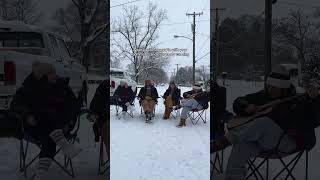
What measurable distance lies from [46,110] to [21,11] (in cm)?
77

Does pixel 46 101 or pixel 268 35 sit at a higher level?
pixel 268 35

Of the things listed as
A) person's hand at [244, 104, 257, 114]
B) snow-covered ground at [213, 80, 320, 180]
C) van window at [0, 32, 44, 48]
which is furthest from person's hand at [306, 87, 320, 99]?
van window at [0, 32, 44, 48]

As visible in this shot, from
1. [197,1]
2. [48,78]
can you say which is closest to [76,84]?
[48,78]

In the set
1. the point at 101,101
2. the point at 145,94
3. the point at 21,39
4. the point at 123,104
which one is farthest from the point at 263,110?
the point at 21,39

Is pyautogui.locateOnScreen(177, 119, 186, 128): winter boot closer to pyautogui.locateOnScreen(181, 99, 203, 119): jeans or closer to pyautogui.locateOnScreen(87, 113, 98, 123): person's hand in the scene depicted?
pyautogui.locateOnScreen(181, 99, 203, 119): jeans

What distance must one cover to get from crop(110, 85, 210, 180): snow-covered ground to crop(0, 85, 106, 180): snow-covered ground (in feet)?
0.88

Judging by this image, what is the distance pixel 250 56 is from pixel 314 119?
66 cm

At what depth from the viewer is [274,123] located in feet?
11.2

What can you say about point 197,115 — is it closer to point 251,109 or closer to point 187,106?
point 187,106

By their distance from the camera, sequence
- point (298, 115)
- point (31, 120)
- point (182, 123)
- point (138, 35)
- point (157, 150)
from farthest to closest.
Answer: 1. point (157, 150)
2. point (182, 123)
3. point (138, 35)
4. point (31, 120)
5. point (298, 115)

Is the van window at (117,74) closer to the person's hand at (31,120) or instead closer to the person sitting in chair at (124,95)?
the person sitting in chair at (124,95)

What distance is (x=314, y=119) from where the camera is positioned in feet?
11.3

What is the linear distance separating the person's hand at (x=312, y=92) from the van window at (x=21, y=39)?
6.45 feet

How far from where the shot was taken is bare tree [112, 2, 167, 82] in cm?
378
